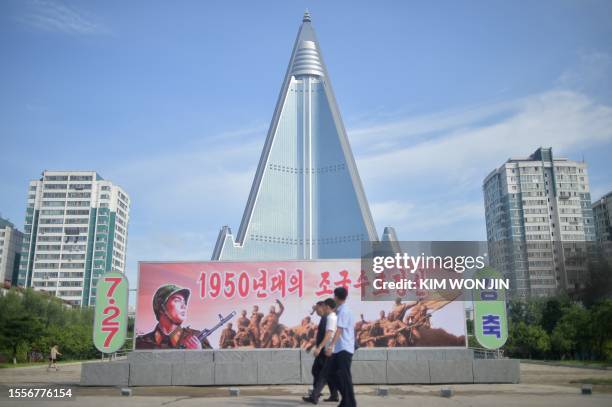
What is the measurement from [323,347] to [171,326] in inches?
384

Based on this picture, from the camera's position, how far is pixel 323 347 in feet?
23.5

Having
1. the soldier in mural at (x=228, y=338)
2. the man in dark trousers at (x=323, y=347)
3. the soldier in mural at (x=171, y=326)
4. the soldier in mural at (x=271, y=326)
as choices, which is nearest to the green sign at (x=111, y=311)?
the soldier in mural at (x=171, y=326)

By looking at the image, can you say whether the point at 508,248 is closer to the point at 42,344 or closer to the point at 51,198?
the point at 42,344

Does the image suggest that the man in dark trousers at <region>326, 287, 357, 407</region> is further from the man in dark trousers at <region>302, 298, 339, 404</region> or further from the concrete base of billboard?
the concrete base of billboard

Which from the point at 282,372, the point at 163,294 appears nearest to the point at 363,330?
the point at 282,372

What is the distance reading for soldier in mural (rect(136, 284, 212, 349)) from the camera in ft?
51.3

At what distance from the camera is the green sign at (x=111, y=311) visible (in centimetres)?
1482

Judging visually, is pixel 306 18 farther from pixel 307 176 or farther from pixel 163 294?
pixel 163 294

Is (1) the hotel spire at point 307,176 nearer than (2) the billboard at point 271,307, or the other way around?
(2) the billboard at point 271,307

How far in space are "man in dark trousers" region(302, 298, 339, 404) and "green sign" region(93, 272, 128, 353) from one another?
8816 mm

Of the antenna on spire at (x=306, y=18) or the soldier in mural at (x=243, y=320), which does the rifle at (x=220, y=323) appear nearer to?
the soldier in mural at (x=243, y=320)

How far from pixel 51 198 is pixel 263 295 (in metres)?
96.9

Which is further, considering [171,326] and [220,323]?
[220,323]

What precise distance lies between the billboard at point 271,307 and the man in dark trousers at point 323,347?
8427 millimetres
